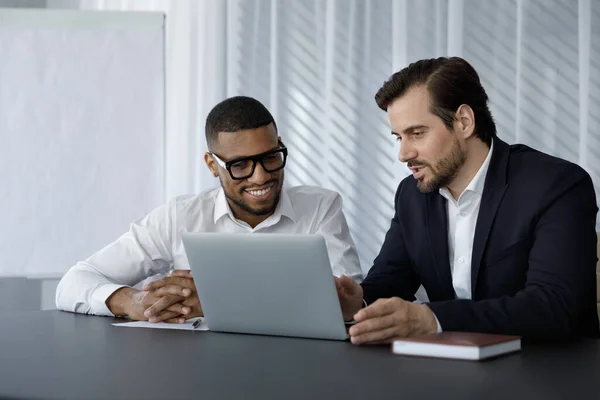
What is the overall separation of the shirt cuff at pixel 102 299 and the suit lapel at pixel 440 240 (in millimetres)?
880

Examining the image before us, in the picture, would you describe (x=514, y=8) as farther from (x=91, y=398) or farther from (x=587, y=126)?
(x=91, y=398)

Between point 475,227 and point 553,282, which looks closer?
point 553,282

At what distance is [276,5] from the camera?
4234 millimetres

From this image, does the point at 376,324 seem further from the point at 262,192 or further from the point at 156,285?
the point at 262,192

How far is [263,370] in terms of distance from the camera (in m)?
1.36

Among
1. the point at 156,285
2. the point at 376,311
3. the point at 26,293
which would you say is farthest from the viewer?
the point at 26,293

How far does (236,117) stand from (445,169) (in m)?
0.76

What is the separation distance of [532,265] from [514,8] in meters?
2.49

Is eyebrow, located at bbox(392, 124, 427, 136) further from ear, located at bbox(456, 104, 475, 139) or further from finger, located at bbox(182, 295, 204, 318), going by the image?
finger, located at bbox(182, 295, 204, 318)

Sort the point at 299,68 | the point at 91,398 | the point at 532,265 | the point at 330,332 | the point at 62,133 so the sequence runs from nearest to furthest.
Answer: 1. the point at 91,398
2. the point at 330,332
3. the point at 532,265
4. the point at 62,133
5. the point at 299,68

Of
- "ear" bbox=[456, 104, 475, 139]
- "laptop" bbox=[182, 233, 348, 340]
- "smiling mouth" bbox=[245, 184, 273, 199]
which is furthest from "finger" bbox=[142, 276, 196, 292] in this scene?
"ear" bbox=[456, 104, 475, 139]

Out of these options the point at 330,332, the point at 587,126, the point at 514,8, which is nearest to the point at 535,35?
the point at 514,8

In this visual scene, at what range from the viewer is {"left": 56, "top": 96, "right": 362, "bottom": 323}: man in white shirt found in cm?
248

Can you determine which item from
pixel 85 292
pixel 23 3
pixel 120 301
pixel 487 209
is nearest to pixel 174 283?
pixel 120 301
